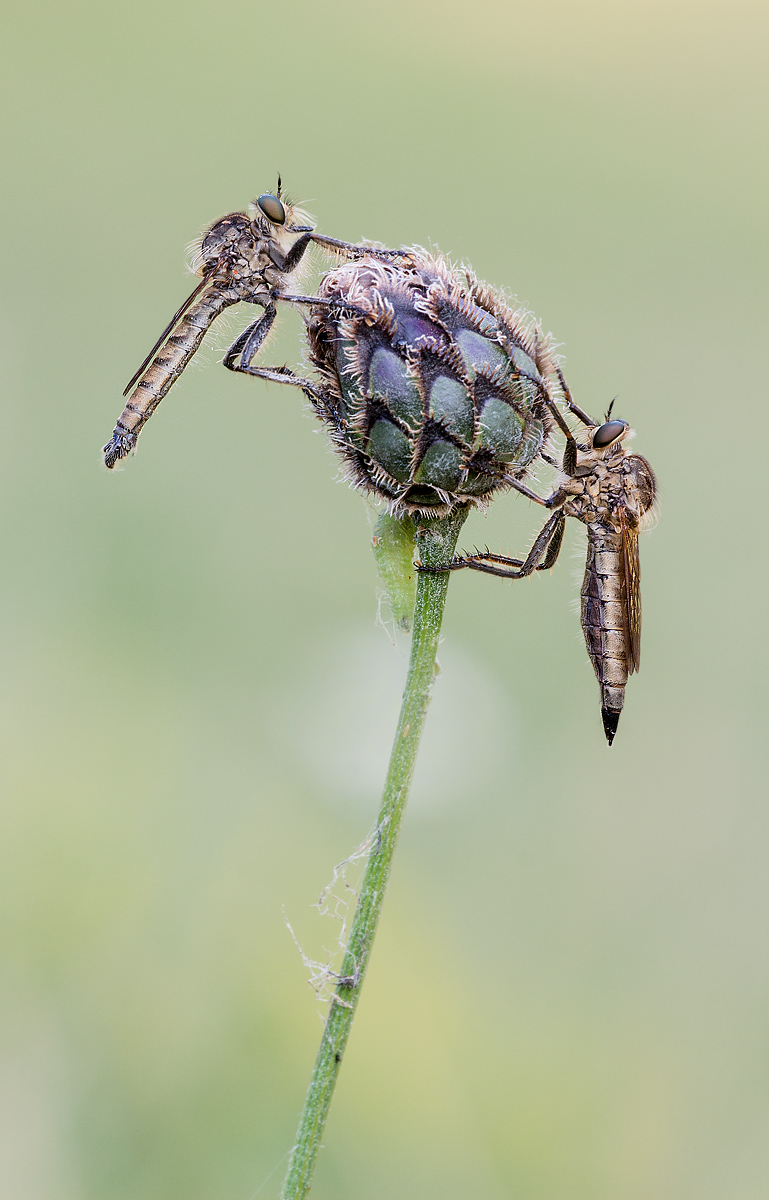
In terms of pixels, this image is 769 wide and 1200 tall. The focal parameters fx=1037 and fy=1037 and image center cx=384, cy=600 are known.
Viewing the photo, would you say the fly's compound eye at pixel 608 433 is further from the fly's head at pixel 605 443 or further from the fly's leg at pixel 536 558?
the fly's leg at pixel 536 558

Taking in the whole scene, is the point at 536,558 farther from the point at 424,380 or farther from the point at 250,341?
the point at 250,341

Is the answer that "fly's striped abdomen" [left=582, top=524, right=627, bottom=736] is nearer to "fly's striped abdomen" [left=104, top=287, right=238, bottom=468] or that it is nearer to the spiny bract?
the spiny bract

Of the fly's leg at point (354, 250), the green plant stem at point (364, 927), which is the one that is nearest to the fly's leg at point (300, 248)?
the fly's leg at point (354, 250)

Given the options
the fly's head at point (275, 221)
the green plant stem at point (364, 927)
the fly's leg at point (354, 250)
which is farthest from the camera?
the fly's head at point (275, 221)

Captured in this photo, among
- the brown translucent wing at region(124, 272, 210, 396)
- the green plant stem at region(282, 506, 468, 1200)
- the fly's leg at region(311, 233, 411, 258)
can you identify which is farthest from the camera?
the brown translucent wing at region(124, 272, 210, 396)

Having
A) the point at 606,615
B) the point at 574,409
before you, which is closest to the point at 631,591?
the point at 606,615

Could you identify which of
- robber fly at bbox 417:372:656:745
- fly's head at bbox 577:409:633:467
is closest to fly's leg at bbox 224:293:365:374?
robber fly at bbox 417:372:656:745

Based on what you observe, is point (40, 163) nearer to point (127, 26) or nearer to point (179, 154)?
point (179, 154)

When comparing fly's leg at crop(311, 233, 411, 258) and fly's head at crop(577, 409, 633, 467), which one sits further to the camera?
fly's head at crop(577, 409, 633, 467)
